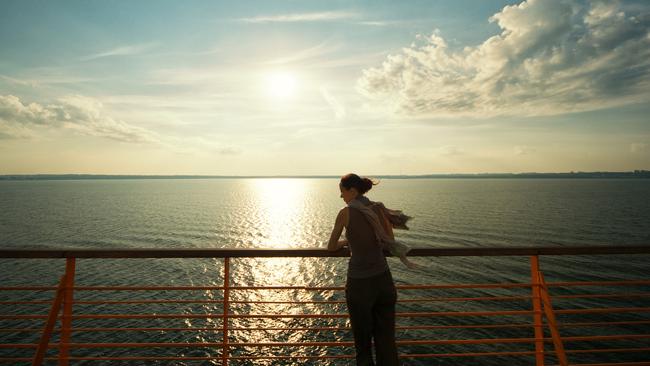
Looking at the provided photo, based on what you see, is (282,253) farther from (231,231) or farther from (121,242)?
(231,231)

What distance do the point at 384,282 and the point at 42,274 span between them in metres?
31.6

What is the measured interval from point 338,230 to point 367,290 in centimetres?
60

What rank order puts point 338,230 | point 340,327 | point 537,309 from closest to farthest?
point 338,230
point 537,309
point 340,327

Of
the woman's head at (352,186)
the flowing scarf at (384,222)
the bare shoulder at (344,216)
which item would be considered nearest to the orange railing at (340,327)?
the flowing scarf at (384,222)

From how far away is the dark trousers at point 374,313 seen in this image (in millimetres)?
3236

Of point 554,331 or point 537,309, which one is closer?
point 554,331

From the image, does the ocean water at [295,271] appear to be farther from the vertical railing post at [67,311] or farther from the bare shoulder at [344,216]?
the vertical railing post at [67,311]

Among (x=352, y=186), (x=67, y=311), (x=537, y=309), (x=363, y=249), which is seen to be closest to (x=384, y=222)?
(x=363, y=249)

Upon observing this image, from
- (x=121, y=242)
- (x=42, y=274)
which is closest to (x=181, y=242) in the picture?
(x=121, y=242)

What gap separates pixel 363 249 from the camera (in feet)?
10.9

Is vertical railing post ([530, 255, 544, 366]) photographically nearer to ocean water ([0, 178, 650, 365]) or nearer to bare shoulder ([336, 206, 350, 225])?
bare shoulder ([336, 206, 350, 225])

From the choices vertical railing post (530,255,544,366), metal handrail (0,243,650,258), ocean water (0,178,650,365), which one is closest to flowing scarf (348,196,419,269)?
metal handrail (0,243,650,258)

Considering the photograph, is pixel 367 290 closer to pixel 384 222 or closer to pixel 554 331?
pixel 384 222

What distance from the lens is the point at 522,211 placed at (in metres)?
61.1
